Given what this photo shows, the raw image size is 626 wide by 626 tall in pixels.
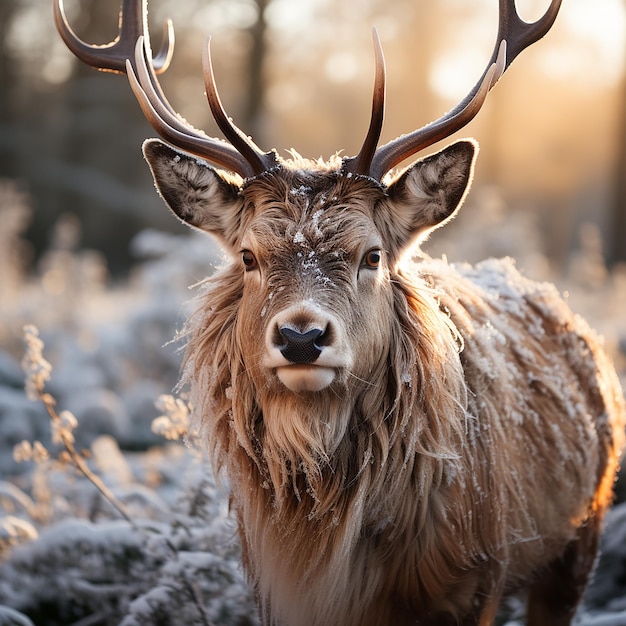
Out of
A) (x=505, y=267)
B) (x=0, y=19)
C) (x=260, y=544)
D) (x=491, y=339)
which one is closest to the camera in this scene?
(x=260, y=544)

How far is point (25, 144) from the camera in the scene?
82.2ft

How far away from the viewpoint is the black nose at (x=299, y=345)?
9.62ft

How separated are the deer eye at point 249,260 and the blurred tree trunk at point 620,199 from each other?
1958 cm

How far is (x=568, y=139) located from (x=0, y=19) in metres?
18.3

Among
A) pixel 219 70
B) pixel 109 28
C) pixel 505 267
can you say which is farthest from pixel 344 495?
pixel 109 28

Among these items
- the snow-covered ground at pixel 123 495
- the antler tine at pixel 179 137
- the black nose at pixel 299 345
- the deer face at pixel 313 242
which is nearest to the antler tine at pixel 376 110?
the deer face at pixel 313 242

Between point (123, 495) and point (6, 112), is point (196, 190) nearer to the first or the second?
point (123, 495)

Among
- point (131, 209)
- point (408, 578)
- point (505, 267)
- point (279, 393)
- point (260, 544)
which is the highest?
point (131, 209)

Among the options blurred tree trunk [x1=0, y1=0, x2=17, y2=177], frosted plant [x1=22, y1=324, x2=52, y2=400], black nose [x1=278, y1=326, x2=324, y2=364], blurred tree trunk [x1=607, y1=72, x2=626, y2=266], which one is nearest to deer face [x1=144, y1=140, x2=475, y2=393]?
black nose [x1=278, y1=326, x2=324, y2=364]

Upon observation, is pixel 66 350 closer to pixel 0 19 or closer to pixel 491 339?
pixel 491 339

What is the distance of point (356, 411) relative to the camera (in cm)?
338

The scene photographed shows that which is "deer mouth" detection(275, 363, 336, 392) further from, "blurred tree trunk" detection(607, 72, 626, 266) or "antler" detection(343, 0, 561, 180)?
"blurred tree trunk" detection(607, 72, 626, 266)

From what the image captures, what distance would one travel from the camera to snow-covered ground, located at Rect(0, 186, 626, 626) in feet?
14.3

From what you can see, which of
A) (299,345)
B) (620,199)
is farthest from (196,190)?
(620,199)
